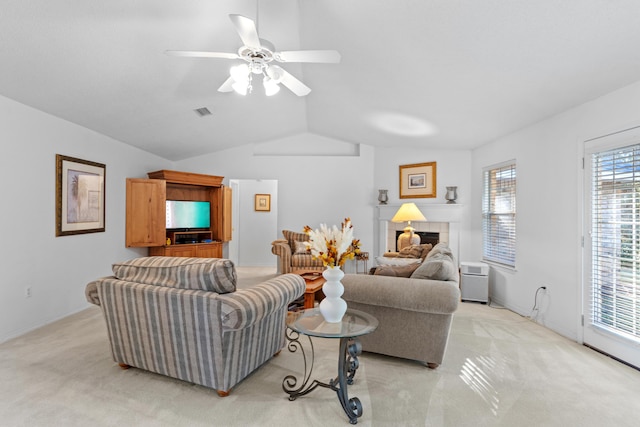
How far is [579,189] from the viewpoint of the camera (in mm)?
3145

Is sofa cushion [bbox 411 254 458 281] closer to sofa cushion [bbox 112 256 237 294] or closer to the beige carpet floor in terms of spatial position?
the beige carpet floor

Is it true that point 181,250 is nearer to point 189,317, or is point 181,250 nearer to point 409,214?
point 189,317

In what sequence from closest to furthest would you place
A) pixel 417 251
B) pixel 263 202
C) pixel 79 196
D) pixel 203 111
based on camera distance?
pixel 79 196, pixel 203 111, pixel 417 251, pixel 263 202

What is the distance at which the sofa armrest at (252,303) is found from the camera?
1958 mm

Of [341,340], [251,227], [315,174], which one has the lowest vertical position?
[341,340]

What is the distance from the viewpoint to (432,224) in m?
5.79

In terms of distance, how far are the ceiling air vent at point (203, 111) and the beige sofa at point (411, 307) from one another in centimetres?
319

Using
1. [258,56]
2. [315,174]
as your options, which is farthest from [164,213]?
[258,56]

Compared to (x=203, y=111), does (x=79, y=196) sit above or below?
below

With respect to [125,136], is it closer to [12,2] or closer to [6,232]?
[6,232]

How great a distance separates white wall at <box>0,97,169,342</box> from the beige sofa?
3217 millimetres

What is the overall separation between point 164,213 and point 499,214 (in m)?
5.04

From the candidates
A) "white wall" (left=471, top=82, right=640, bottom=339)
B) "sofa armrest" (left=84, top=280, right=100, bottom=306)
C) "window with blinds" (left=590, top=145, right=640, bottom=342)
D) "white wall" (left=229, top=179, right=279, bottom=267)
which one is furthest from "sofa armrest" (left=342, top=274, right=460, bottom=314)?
"white wall" (left=229, top=179, right=279, bottom=267)

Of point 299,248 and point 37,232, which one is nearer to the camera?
point 37,232
